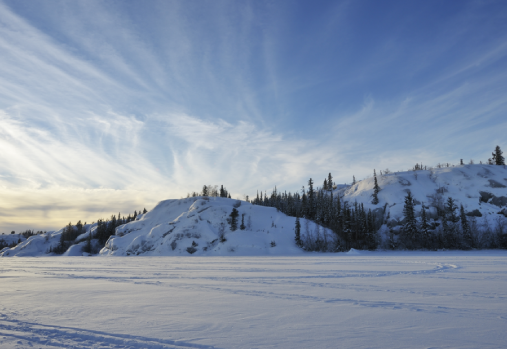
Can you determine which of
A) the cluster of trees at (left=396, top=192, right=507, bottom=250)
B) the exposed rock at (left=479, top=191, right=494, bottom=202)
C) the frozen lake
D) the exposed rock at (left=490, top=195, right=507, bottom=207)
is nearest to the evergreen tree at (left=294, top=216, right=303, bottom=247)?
the cluster of trees at (left=396, top=192, right=507, bottom=250)

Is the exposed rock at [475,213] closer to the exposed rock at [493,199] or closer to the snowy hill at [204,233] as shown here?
the exposed rock at [493,199]

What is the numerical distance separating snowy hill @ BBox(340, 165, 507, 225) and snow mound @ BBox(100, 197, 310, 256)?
43.9m

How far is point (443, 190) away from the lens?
4523 inches

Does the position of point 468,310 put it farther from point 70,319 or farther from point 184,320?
point 70,319

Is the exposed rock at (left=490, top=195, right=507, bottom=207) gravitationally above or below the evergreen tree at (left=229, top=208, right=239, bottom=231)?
above

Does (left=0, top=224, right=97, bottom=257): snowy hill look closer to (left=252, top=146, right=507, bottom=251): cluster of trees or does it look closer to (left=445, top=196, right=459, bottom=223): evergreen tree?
(left=252, top=146, right=507, bottom=251): cluster of trees

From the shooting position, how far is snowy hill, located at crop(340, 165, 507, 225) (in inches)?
3957

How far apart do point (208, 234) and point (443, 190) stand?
96465 mm

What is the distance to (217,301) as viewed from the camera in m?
12.1

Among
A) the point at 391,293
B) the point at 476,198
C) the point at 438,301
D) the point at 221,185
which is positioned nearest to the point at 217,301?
the point at 391,293

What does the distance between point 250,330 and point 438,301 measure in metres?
8.30

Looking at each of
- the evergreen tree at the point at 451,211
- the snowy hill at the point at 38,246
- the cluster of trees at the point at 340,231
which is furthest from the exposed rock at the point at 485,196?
the snowy hill at the point at 38,246

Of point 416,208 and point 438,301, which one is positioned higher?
point 416,208

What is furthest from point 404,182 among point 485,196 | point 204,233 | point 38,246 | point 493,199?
point 38,246
